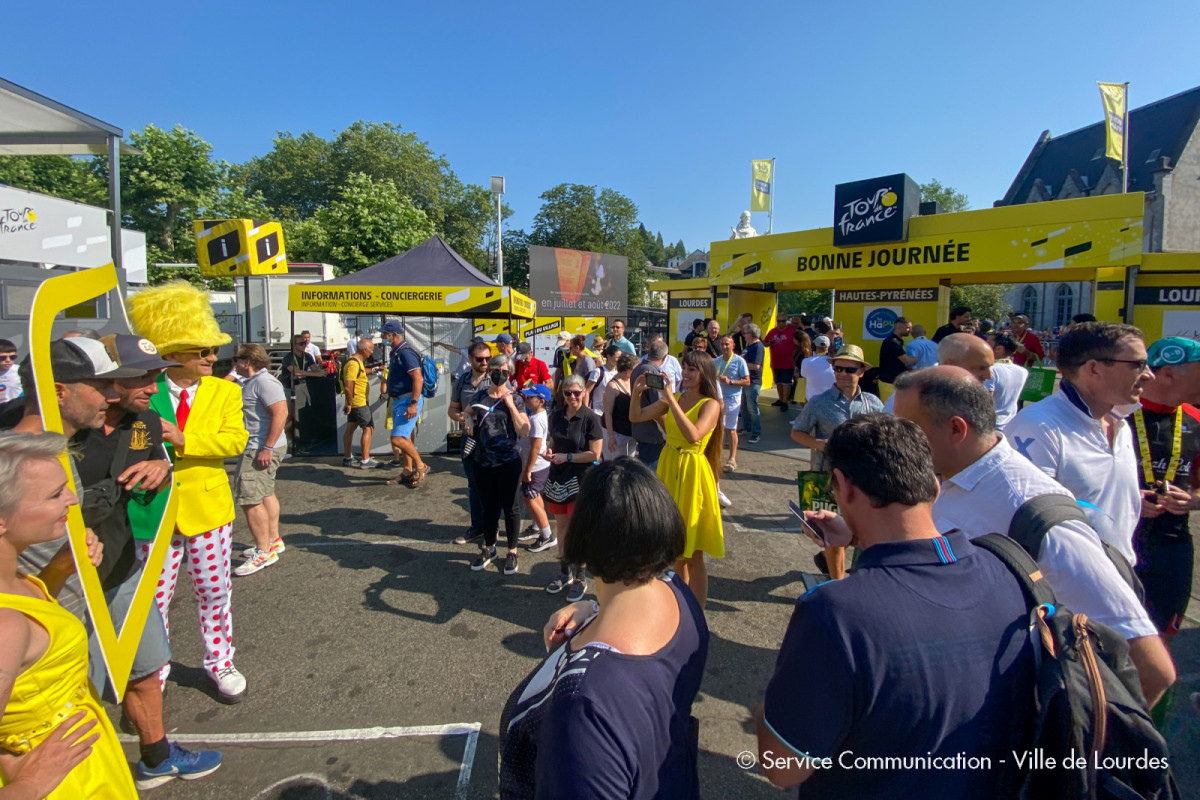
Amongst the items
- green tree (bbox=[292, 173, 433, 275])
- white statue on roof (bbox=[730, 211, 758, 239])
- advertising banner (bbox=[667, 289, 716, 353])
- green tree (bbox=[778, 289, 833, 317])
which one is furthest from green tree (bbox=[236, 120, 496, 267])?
advertising banner (bbox=[667, 289, 716, 353])

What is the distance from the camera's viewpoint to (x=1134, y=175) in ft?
123

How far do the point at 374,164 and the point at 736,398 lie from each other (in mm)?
44852

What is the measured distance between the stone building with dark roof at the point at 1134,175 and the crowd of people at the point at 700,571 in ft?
115

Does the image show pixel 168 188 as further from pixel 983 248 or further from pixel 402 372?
pixel 983 248

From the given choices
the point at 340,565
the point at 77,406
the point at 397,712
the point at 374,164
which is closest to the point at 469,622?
the point at 397,712

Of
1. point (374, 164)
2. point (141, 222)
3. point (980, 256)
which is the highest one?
point (374, 164)

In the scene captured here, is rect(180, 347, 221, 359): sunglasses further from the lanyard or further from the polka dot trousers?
the lanyard

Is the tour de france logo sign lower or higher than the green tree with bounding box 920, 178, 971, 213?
lower

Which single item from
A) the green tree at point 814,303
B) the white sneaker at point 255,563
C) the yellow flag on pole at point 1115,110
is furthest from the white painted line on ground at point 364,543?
the green tree at point 814,303

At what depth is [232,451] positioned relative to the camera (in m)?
3.12

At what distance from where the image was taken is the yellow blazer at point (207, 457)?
2.89 meters

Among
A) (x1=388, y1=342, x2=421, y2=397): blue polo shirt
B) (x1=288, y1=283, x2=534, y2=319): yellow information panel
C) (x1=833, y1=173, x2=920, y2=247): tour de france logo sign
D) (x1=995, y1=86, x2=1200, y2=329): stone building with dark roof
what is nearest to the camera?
(x1=388, y1=342, x2=421, y2=397): blue polo shirt

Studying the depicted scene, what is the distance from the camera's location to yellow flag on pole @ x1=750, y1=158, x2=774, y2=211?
93.7 feet

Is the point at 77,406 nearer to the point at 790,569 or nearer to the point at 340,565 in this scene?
the point at 340,565
